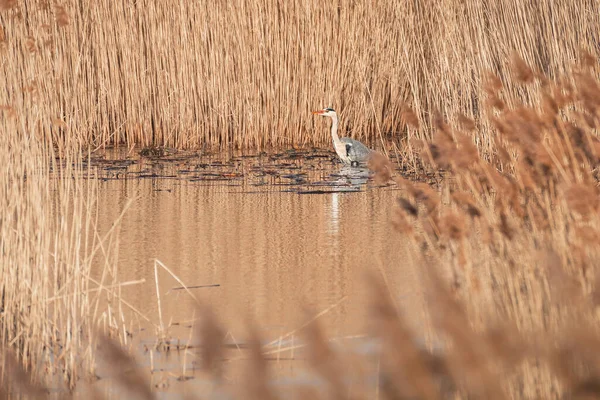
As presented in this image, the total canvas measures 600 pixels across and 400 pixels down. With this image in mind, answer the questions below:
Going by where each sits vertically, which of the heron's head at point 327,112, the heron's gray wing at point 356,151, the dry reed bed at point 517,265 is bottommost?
the dry reed bed at point 517,265

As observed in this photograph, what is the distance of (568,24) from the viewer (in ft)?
23.4

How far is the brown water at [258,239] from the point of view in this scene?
4.81 metres

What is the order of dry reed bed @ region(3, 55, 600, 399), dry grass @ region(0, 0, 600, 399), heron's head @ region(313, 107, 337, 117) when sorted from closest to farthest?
dry grass @ region(0, 0, 600, 399) → dry reed bed @ region(3, 55, 600, 399) → heron's head @ region(313, 107, 337, 117)

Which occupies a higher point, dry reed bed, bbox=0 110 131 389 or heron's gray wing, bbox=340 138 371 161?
heron's gray wing, bbox=340 138 371 161

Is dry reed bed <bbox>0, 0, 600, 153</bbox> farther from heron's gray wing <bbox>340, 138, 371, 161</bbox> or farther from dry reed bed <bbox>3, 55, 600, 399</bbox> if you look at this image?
dry reed bed <bbox>3, 55, 600, 399</bbox>

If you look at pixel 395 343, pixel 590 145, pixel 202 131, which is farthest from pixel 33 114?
pixel 202 131

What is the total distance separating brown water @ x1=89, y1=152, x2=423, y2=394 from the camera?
15.8 feet

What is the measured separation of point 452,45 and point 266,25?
317cm

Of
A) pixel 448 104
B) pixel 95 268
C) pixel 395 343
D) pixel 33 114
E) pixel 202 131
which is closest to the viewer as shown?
pixel 395 343

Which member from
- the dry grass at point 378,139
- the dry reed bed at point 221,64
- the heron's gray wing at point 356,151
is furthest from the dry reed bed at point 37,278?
the dry reed bed at point 221,64

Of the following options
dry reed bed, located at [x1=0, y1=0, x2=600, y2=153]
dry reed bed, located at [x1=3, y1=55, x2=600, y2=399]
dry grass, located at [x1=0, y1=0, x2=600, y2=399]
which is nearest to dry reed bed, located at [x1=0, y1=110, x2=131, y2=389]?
dry grass, located at [x1=0, y1=0, x2=600, y2=399]

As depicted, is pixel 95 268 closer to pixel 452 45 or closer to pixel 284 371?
pixel 284 371

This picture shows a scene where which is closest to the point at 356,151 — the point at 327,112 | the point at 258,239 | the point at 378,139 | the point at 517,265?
the point at 327,112

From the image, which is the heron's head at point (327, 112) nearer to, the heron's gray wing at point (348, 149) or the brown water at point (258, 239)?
the brown water at point (258, 239)
